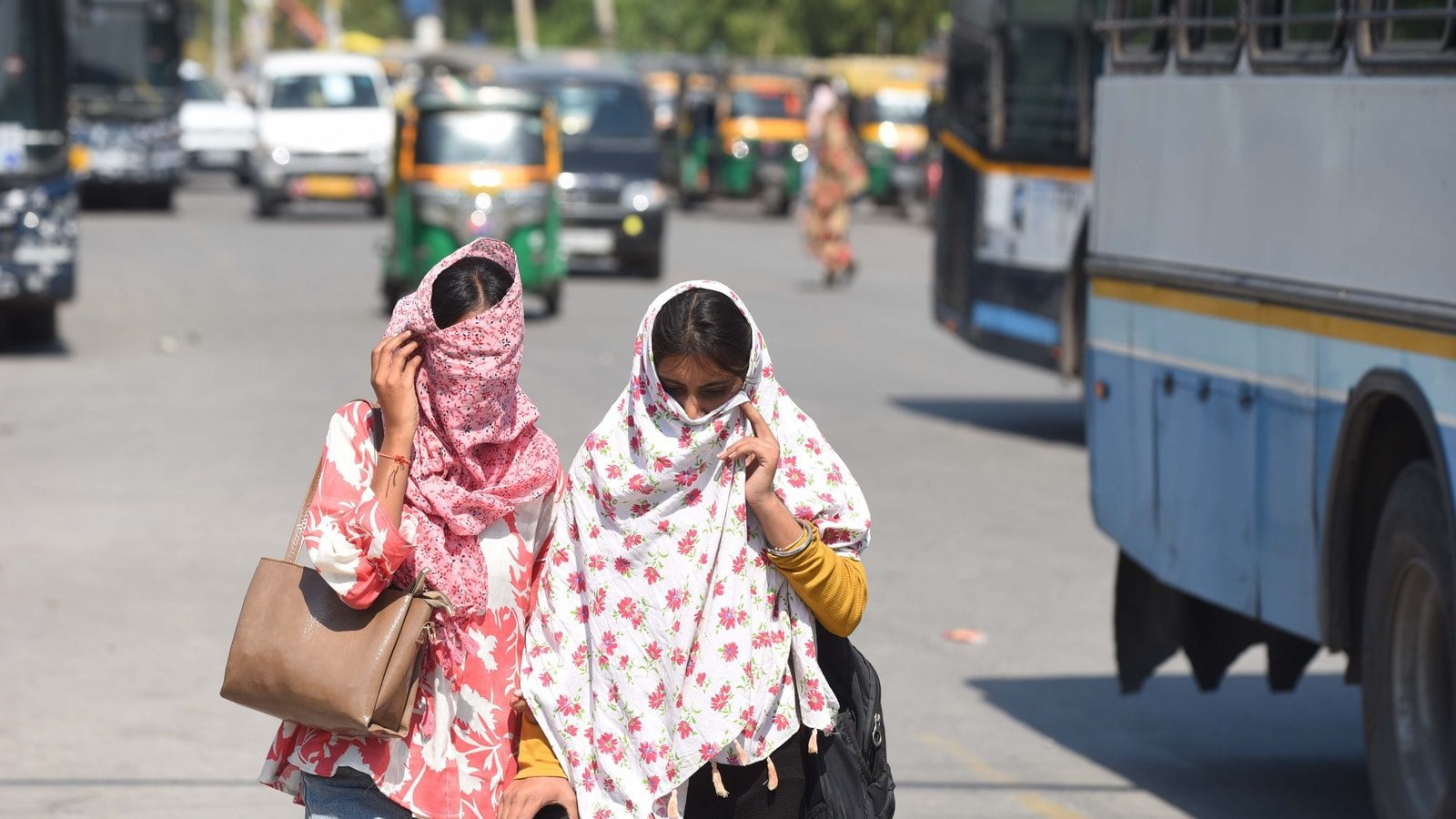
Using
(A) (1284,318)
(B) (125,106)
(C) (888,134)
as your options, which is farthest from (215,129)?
(A) (1284,318)

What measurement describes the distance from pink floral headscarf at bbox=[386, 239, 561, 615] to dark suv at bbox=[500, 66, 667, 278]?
65.9 ft

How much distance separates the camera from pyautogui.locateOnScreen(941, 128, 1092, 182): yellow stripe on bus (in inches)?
522

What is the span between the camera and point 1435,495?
5.45 metres

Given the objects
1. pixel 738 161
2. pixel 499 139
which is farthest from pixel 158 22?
pixel 499 139

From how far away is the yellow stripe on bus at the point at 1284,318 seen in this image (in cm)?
542

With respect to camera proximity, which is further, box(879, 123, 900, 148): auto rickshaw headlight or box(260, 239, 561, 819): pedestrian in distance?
box(879, 123, 900, 148): auto rickshaw headlight

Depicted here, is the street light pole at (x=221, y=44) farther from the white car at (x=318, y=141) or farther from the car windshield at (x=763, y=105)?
the white car at (x=318, y=141)

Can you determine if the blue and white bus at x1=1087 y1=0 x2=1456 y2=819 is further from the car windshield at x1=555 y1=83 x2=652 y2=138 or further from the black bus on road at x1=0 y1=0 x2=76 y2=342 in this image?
the car windshield at x1=555 y1=83 x2=652 y2=138

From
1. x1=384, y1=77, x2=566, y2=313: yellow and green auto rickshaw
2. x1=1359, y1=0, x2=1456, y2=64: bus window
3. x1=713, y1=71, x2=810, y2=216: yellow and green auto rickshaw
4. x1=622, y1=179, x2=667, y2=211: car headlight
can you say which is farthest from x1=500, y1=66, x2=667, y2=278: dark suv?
x1=1359, y1=0, x2=1456, y2=64: bus window

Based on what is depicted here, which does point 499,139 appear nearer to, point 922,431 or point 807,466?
point 922,431

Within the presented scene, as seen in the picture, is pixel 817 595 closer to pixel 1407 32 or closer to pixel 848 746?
pixel 848 746

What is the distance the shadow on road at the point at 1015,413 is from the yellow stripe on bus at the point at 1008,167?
5.19ft

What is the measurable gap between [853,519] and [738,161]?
3447cm

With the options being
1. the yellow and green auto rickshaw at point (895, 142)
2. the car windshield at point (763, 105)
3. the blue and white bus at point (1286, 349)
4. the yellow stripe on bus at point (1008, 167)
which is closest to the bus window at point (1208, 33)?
the blue and white bus at point (1286, 349)
